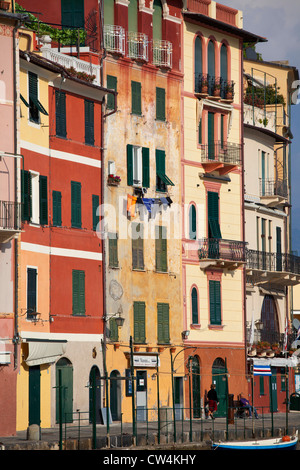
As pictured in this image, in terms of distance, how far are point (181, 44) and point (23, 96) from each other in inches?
638

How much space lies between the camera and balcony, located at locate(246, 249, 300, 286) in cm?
7719

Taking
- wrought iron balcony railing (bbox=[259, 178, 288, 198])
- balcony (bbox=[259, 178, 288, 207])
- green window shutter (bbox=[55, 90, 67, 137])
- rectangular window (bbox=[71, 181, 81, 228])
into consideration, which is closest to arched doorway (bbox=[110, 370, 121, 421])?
rectangular window (bbox=[71, 181, 81, 228])

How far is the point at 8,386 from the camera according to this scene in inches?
2117

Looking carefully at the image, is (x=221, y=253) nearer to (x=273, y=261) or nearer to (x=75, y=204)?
(x=273, y=261)

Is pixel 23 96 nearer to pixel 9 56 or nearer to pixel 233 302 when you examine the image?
pixel 9 56

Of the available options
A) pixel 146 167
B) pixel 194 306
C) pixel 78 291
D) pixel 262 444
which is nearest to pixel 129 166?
pixel 146 167

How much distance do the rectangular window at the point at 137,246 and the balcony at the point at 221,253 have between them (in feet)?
16.7

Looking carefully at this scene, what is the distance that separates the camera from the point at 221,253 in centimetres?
7275

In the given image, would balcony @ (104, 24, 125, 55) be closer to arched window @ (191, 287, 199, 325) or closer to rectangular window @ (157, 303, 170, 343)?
rectangular window @ (157, 303, 170, 343)

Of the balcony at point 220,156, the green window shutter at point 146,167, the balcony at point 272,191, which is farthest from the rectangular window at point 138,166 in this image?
the balcony at point 272,191

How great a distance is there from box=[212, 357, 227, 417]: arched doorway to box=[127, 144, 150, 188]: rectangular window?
11084 millimetres
